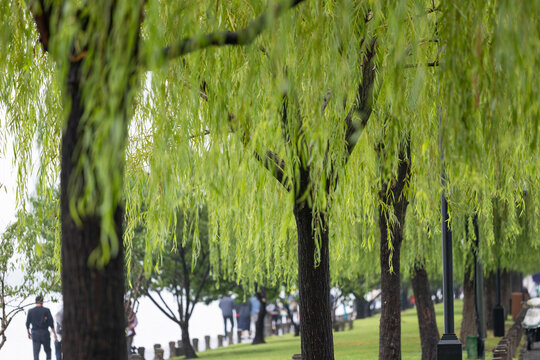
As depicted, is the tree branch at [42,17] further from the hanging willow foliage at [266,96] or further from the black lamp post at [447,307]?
the black lamp post at [447,307]

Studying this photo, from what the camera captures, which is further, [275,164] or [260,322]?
[260,322]

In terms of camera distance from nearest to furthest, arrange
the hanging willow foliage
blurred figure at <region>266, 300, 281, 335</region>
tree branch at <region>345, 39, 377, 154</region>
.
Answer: the hanging willow foliage
tree branch at <region>345, 39, 377, 154</region>
blurred figure at <region>266, 300, 281, 335</region>

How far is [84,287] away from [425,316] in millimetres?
14947

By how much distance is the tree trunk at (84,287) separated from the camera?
4.98m

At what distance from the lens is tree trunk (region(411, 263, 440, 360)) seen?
18453 mm

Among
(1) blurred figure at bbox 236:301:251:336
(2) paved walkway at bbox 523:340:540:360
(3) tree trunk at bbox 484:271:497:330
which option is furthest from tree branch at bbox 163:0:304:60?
(1) blurred figure at bbox 236:301:251:336

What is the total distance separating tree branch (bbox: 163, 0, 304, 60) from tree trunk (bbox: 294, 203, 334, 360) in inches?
128

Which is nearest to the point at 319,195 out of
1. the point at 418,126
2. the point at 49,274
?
the point at 418,126

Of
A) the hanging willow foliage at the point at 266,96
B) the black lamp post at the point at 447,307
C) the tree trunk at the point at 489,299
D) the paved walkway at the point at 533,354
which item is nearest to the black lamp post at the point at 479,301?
the paved walkway at the point at 533,354

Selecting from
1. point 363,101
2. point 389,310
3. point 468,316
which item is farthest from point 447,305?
point 468,316

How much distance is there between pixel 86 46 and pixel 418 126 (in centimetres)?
505

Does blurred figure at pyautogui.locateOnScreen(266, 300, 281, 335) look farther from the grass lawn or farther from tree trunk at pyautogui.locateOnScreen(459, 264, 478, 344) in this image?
tree trunk at pyautogui.locateOnScreen(459, 264, 478, 344)

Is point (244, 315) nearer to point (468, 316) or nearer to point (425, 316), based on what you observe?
point (468, 316)

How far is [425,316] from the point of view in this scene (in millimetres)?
18859
